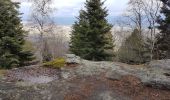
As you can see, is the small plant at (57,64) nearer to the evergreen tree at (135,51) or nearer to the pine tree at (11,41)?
the pine tree at (11,41)

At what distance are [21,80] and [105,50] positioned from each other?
18.7 meters

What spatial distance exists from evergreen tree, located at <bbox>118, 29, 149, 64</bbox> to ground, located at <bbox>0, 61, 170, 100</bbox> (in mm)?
23678

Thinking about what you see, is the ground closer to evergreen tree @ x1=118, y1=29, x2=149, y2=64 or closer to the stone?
the stone

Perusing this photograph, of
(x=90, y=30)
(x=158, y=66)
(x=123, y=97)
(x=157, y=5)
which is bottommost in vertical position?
(x=123, y=97)

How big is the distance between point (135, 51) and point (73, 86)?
28311 millimetres

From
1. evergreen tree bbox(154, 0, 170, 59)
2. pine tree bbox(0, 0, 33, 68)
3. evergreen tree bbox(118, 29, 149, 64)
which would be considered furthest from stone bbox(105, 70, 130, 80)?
evergreen tree bbox(118, 29, 149, 64)

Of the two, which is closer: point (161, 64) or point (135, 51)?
point (161, 64)

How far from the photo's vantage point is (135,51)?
147 ft

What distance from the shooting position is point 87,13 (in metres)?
36.2

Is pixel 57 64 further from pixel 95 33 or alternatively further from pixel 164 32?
pixel 164 32

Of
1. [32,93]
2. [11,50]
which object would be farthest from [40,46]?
[32,93]

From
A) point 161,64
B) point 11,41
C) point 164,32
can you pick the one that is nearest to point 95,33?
point 164,32

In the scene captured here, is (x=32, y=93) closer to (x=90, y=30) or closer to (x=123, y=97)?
(x=123, y=97)

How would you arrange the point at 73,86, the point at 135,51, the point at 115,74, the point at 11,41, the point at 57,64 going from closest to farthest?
the point at 73,86 < the point at 115,74 < the point at 57,64 < the point at 11,41 < the point at 135,51
